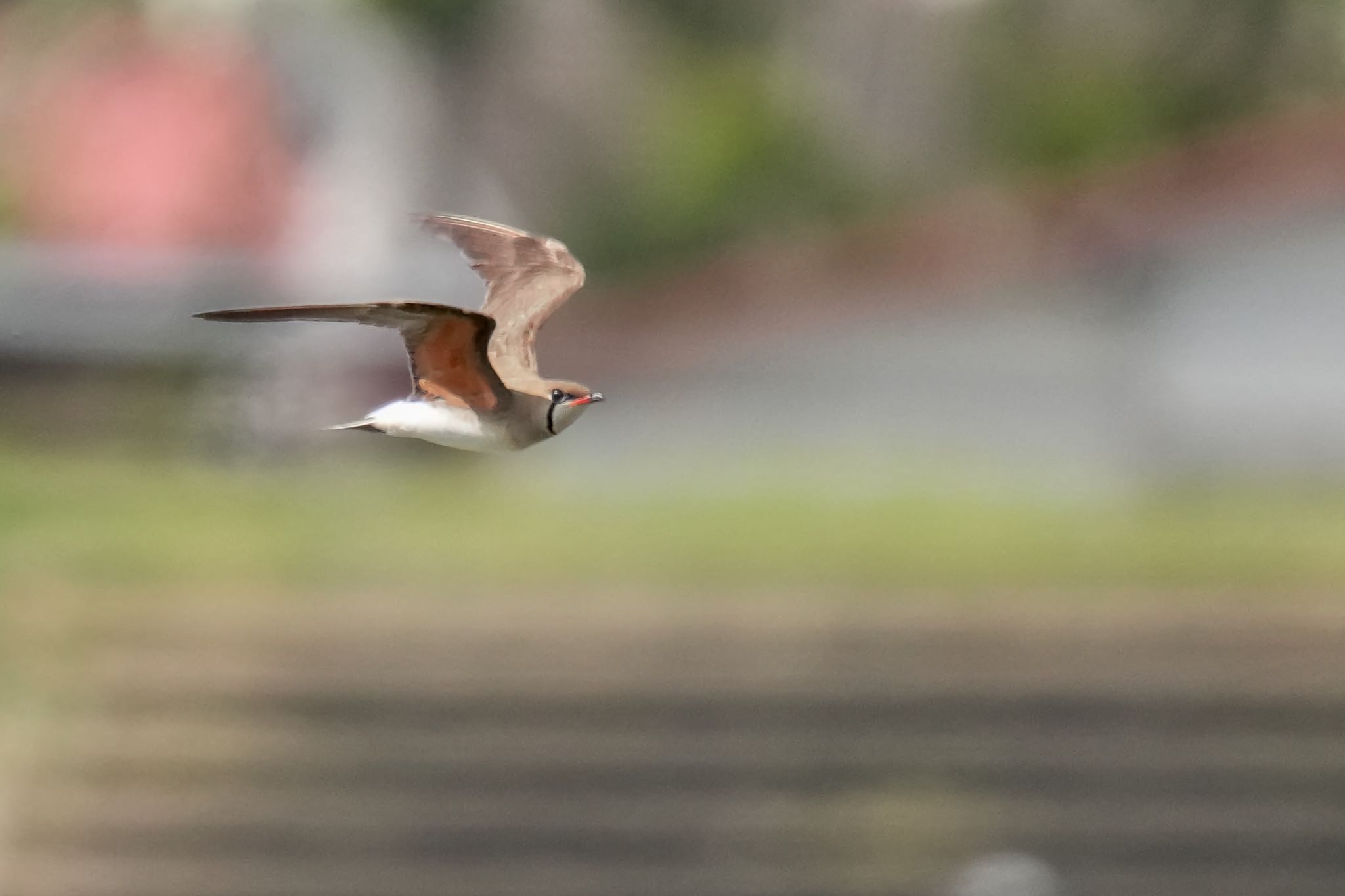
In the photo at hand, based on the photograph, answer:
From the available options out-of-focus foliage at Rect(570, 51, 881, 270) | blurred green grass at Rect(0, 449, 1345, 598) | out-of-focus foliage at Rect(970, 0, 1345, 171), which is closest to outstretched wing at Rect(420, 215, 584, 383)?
blurred green grass at Rect(0, 449, 1345, 598)

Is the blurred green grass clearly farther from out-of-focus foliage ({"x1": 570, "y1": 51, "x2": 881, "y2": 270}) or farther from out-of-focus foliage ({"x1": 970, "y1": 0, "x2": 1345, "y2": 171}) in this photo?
out-of-focus foliage ({"x1": 970, "y1": 0, "x2": 1345, "y2": 171})

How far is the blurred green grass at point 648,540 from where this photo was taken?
4887mm

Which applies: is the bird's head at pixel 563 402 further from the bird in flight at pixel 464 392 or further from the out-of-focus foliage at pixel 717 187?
the out-of-focus foliage at pixel 717 187

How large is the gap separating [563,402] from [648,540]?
167 inches

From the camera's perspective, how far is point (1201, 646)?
4672 millimetres

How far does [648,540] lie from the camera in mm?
5035

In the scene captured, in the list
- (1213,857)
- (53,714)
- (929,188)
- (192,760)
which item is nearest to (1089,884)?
(1213,857)

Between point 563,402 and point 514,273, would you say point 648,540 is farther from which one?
point 563,402

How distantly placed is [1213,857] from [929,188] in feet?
17.1

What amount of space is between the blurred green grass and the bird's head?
403 centimetres

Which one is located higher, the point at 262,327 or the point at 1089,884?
the point at 262,327

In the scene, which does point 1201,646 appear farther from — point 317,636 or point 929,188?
point 929,188

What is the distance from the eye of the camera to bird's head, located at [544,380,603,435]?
31.0 inches

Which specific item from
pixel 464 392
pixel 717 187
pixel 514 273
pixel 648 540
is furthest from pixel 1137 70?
pixel 464 392
